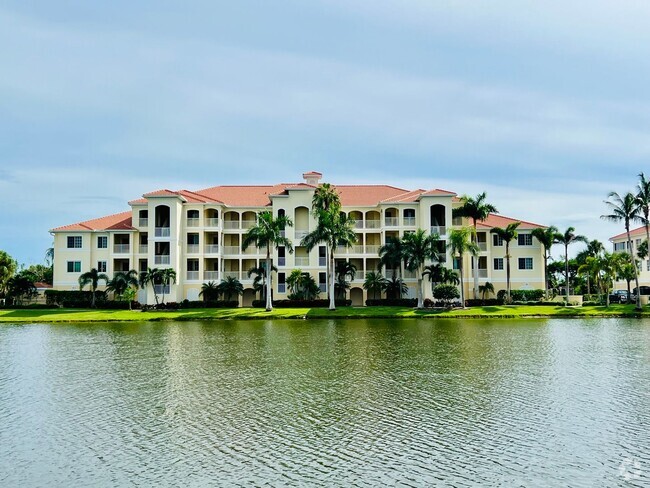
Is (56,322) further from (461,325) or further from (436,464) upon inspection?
(436,464)

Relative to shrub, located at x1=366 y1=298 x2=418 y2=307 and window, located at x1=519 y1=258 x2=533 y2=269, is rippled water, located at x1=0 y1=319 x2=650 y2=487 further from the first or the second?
window, located at x1=519 y1=258 x2=533 y2=269

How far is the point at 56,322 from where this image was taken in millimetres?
50312

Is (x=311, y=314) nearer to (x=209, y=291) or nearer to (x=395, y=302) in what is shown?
(x=395, y=302)

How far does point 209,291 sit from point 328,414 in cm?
4448

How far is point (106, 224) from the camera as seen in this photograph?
64.2m

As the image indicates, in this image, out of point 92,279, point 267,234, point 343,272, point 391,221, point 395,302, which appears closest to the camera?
point 267,234

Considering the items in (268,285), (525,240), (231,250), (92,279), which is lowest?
(268,285)

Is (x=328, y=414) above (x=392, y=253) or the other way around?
the other way around

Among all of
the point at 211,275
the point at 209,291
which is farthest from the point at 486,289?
the point at 211,275

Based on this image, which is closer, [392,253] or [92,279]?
[392,253]

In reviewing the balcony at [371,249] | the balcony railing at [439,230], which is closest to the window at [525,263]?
the balcony railing at [439,230]

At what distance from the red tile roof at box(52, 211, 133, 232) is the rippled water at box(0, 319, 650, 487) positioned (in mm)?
31517

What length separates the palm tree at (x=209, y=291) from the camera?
197 ft

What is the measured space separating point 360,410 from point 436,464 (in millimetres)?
4912
